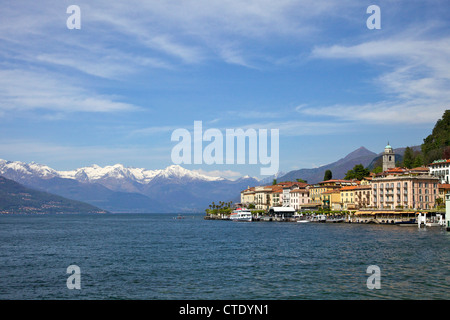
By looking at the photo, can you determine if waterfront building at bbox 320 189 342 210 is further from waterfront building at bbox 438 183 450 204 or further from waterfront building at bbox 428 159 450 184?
waterfront building at bbox 438 183 450 204

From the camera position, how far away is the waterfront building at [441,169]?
160m

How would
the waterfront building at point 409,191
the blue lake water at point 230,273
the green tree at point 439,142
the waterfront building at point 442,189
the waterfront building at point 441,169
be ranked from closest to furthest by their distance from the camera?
the blue lake water at point 230,273 → the waterfront building at point 409,191 → the waterfront building at point 442,189 → the waterfront building at point 441,169 → the green tree at point 439,142

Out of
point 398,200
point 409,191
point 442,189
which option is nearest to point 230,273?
point 409,191

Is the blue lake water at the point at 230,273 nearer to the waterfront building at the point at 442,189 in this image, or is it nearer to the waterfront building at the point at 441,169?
the waterfront building at the point at 442,189

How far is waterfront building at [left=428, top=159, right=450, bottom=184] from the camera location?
526 ft

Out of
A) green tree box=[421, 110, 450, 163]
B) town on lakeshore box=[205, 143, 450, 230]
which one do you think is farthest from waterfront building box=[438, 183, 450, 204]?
green tree box=[421, 110, 450, 163]

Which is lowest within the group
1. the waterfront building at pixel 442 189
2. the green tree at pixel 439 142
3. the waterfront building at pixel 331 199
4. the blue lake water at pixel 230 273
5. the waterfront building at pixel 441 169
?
the blue lake water at pixel 230 273

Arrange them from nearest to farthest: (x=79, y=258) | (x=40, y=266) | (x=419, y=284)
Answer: (x=419, y=284) → (x=40, y=266) → (x=79, y=258)

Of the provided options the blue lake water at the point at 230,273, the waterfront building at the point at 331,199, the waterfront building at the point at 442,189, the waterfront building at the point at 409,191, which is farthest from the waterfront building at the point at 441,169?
the blue lake water at the point at 230,273

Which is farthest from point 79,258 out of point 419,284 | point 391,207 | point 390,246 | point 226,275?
point 391,207

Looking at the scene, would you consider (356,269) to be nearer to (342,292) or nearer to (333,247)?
(342,292)

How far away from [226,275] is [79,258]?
881 inches

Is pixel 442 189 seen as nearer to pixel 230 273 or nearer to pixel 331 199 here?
pixel 331 199

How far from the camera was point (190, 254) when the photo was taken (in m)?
59.1
